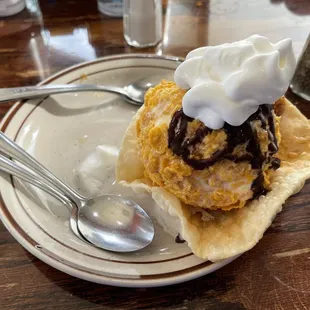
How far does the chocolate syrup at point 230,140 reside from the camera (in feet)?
3.11

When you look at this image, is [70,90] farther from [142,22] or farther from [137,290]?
[137,290]

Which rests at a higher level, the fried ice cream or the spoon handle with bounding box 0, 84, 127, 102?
the fried ice cream

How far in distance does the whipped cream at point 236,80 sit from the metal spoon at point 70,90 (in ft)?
1.81

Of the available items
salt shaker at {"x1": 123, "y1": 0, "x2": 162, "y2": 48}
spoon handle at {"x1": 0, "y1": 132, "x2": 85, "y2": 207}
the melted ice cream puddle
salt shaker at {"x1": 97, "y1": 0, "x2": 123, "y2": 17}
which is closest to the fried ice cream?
the melted ice cream puddle

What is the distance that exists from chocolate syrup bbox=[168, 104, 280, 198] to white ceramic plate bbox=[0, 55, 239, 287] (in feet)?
0.75

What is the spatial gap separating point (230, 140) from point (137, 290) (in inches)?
16.3

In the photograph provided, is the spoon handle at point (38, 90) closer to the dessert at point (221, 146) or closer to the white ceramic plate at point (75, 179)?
the white ceramic plate at point (75, 179)

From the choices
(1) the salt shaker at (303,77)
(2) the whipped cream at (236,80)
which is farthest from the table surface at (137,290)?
Result: (2) the whipped cream at (236,80)

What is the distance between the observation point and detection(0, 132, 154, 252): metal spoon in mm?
1016

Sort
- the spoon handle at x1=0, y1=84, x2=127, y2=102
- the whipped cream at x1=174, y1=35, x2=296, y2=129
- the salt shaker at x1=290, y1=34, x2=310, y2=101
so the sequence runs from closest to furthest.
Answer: the whipped cream at x1=174, y1=35, x2=296, y2=129 → the spoon handle at x1=0, y1=84, x2=127, y2=102 → the salt shaker at x1=290, y1=34, x2=310, y2=101

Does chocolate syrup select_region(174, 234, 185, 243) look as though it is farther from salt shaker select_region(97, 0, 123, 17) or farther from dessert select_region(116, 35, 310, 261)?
salt shaker select_region(97, 0, 123, 17)

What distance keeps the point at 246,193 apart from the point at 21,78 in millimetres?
1064

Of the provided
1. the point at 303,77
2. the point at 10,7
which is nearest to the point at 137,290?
the point at 303,77

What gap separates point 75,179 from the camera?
1.23m
